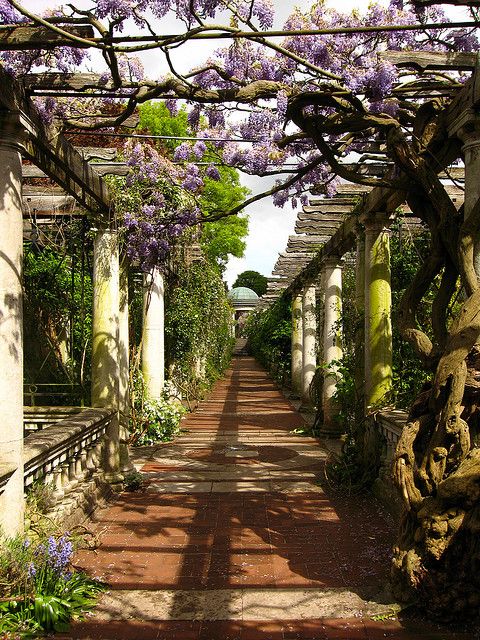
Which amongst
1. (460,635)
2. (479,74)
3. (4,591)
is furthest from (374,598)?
(479,74)

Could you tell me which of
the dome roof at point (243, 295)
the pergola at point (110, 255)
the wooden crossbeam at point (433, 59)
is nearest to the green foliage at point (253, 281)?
the dome roof at point (243, 295)

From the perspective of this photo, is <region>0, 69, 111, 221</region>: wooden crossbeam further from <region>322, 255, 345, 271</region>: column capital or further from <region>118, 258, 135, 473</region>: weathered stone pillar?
<region>322, 255, 345, 271</region>: column capital

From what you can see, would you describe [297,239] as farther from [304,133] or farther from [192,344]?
[304,133]

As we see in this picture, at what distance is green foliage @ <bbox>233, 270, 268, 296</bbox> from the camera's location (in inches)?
3463

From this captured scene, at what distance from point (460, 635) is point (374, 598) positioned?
61 centimetres

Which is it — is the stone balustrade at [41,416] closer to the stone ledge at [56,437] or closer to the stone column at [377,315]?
the stone ledge at [56,437]

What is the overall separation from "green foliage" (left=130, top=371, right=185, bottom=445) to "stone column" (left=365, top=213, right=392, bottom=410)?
3.81 metres

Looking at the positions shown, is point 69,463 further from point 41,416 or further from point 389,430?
point 389,430

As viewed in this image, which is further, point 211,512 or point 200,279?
point 200,279

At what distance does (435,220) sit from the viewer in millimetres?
4566

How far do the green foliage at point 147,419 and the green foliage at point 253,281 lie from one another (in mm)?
77518

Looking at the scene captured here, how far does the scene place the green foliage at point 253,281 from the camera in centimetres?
8796

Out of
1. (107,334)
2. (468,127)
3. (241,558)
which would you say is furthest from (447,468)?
(107,334)

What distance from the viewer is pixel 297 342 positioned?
1752 centimetres
